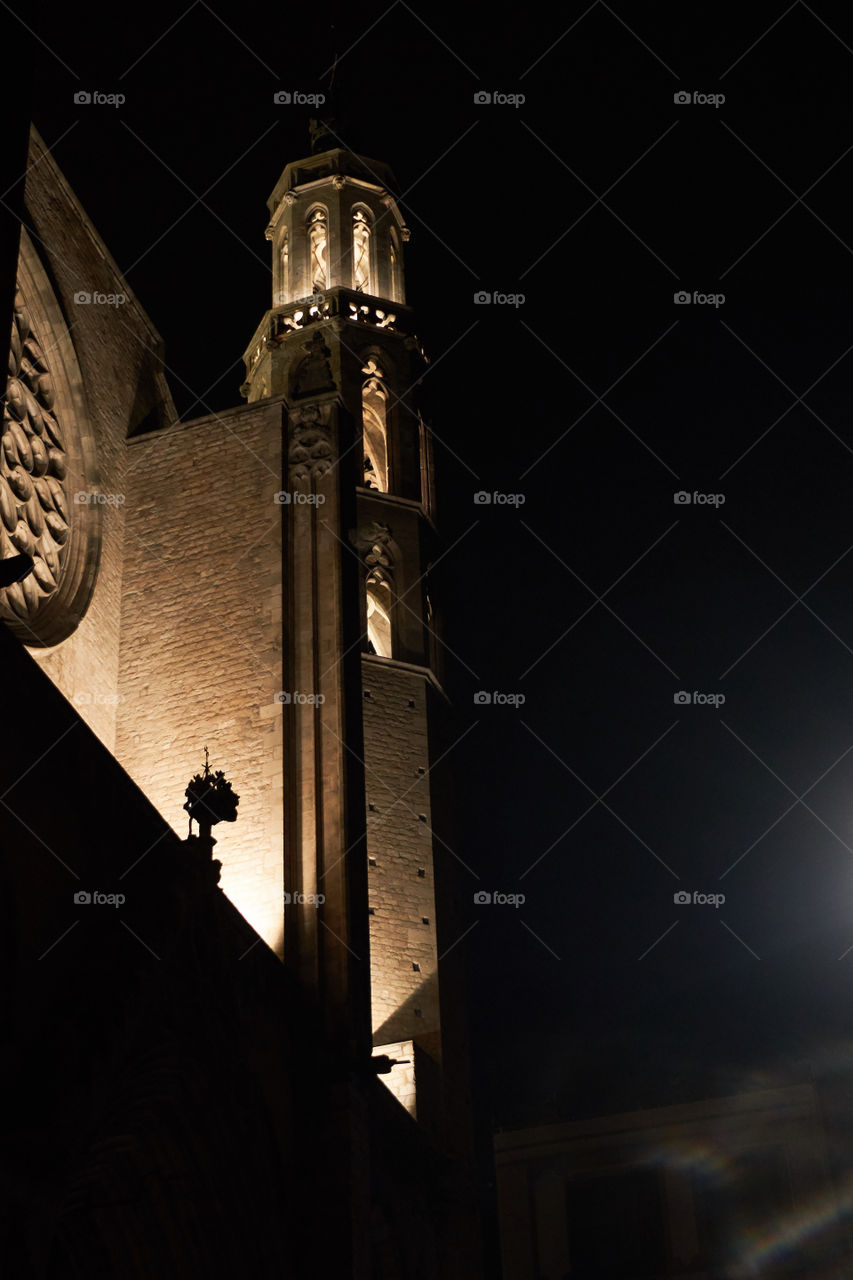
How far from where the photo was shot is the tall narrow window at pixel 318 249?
2445cm

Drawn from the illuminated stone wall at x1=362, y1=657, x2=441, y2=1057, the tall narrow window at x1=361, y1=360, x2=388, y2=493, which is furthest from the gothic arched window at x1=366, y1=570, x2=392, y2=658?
the tall narrow window at x1=361, y1=360, x2=388, y2=493

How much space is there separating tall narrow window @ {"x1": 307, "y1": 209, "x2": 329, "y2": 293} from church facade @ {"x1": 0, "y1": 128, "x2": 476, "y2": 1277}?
13.7ft

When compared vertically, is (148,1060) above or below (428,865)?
below

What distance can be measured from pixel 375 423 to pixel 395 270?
326 cm

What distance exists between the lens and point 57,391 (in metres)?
17.8

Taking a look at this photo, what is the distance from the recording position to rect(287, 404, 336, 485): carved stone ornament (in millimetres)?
17156

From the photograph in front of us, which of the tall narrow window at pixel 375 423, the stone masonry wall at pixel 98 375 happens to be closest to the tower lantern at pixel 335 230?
the tall narrow window at pixel 375 423

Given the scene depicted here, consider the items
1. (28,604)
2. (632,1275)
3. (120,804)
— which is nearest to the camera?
(120,804)

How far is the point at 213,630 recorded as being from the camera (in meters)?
16.5

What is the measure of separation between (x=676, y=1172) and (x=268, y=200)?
1775 centimetres

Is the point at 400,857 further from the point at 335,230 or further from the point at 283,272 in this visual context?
the point at 335,230

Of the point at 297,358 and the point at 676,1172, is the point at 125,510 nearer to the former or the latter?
the point at 297,358

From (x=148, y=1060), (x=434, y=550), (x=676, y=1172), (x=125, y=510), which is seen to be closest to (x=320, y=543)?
(x=125, y=510)

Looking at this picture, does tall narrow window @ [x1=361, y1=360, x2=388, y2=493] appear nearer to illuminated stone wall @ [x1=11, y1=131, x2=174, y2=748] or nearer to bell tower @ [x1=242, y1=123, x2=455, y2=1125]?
bell tower @ [x1=242, y1=123, x2=455, y2=1125]
